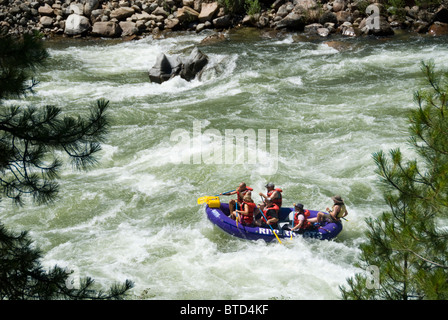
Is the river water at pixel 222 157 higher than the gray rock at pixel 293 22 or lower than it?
lower

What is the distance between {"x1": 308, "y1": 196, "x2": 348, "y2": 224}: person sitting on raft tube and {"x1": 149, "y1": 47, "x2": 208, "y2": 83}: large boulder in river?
781 centimetres

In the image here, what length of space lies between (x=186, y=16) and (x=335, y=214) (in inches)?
537

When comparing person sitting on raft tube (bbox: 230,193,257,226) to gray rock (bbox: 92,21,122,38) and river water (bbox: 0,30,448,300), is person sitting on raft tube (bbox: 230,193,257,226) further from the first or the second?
gray rock (bbox: 92,21,122,38)

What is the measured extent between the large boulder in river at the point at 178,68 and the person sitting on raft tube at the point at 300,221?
7709mm

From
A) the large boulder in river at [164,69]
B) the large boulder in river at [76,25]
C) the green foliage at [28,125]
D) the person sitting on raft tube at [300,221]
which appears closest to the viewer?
the green foliage at [28,125]

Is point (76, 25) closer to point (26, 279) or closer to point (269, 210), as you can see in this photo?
point (269, 210)

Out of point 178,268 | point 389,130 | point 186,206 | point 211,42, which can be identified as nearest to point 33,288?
point 178,268

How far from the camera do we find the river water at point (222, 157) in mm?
7051

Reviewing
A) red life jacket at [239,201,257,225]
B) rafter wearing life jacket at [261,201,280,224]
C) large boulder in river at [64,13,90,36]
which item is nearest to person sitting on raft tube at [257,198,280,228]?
rafter wearing life jacket at [261,201,280,224]

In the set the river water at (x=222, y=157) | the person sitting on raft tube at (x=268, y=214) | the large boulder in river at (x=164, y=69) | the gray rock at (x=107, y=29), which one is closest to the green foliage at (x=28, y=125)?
the river water at (x=222, y=157)

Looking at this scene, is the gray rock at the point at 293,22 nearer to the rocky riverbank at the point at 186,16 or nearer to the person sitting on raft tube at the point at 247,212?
the rocky riverbank at the point at 186,16

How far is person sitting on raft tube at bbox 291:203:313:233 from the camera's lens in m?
7.54

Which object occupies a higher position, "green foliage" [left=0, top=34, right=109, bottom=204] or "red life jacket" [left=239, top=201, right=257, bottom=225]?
"green foliage" [left=0, top=34, right=109, bottom=204]

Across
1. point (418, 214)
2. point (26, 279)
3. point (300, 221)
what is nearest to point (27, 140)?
point (26, 279)
